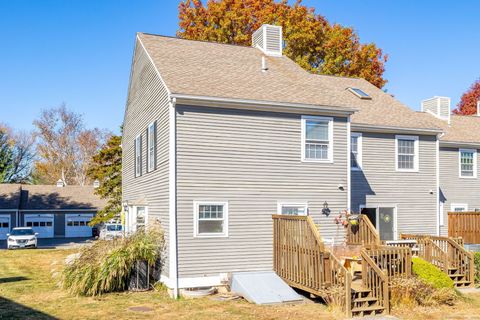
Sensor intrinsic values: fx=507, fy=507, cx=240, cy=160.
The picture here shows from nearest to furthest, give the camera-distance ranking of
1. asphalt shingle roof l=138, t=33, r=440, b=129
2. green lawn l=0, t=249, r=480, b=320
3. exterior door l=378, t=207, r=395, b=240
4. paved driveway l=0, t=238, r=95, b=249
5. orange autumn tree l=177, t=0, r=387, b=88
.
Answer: green lawn l=0, t=249, r=480, b=320 < asphalt shingle roof l=138, t=33, r=440, b=129 < exterior door l=378, t=207, r=395, b=240 < paved driveway l=0, t=238, r=95, b=249 < orange autumn tree l=177, t=0, r=387, b=88

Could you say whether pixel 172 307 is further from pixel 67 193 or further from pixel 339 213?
pixel 67 193

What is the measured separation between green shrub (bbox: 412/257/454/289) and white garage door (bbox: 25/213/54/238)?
121 feet

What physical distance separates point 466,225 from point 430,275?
836 cm

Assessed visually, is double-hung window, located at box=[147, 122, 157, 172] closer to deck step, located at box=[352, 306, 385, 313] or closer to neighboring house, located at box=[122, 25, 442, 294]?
neighboring house, located at box=[122, 25, 442, 294]

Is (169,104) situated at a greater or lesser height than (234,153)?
greater

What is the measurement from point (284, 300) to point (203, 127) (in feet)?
18.0

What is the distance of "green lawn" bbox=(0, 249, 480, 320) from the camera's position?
11836mm

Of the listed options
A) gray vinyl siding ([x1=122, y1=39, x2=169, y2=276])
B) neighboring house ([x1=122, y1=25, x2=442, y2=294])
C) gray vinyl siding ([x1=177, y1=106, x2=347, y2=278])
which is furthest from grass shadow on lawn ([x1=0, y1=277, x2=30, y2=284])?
gray vinyl siding ([x1=177, y1=106, x2=347, y2=278])

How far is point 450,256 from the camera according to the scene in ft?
52.3

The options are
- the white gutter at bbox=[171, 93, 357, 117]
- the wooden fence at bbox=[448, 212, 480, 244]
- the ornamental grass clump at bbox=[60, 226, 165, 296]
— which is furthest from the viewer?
the wooden fence at bbox=[448, 212, 480, 244]

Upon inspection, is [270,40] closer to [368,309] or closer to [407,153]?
[407,153]

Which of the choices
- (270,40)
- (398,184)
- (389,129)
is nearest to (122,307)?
(398,184)

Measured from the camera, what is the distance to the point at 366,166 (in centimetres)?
1970

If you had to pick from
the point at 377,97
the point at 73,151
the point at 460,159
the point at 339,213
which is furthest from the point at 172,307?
the point at 73,151
